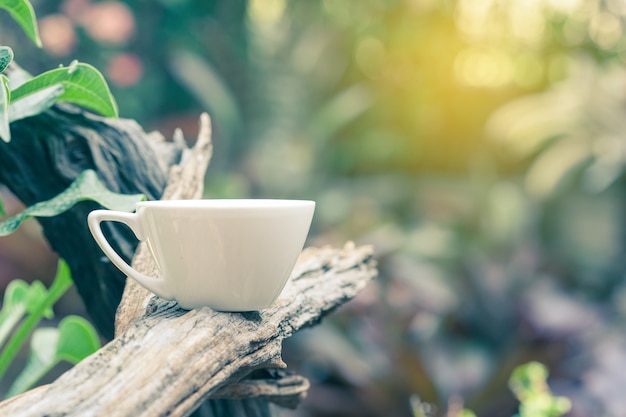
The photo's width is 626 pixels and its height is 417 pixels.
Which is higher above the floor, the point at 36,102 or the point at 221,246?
the point at 36,102

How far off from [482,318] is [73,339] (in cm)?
135

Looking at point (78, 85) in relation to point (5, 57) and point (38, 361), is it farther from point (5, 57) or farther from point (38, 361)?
point (38, 361)

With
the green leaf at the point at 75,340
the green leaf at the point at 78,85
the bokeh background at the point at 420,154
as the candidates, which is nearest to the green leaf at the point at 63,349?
the green leaf at the point at 75,340

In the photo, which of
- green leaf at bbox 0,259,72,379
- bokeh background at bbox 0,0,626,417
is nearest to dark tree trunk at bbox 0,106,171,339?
green leaf at bbox 0,259,72,379

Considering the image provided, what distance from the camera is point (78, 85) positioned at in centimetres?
56

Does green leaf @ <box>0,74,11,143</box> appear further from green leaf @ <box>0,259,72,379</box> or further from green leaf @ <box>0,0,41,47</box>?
green leaf @ <box>0,259,72,379</box>

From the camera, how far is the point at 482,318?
5.96 ft

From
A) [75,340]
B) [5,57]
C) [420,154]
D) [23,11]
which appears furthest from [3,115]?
[420,154]

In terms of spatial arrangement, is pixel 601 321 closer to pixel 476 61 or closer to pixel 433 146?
pixel 433 146

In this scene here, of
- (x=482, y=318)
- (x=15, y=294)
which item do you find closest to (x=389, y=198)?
(x=482, y=318)

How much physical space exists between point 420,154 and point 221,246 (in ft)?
10.9

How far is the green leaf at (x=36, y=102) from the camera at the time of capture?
0.55m

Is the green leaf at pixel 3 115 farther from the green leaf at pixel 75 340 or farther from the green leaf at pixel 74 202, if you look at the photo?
the green leaf at pixel 75 340

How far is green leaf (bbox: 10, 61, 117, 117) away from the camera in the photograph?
55cm
